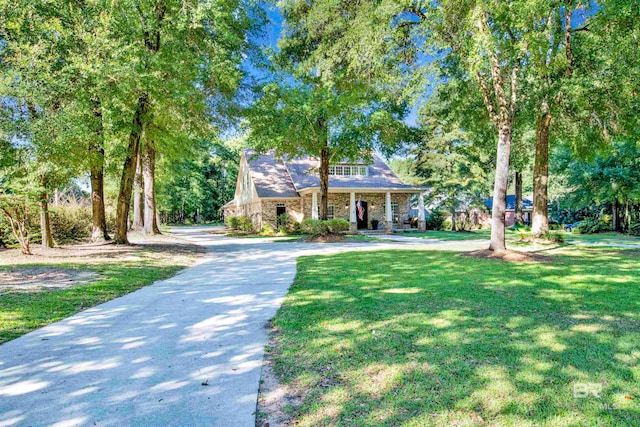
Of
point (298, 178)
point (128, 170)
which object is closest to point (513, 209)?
point (298, 178)

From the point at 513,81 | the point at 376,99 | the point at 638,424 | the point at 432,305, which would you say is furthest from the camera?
the point at 376,99

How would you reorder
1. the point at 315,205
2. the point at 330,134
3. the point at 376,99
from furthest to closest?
the point at 315,205 < the point at 330,134 < the point at 376,99

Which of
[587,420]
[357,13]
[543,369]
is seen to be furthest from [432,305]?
[357,13]

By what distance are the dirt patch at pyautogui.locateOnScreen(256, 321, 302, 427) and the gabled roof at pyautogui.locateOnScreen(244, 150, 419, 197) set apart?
18696mm

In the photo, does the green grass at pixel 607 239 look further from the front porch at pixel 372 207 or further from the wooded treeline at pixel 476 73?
the front porch at pixel 372 207

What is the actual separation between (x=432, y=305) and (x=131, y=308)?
13.0 feet

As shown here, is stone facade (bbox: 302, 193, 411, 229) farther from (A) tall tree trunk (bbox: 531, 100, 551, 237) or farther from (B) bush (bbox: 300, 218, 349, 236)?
(A) tall tree trunk (bbox: 531, 100, 551, 237)

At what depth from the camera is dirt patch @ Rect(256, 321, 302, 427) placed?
7.21 feet

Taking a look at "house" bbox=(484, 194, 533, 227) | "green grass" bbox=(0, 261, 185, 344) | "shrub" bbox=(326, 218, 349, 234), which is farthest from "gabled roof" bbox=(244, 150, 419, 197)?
"house" bbox=(484, 194, 533, 227)

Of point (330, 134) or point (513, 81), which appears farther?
point (330, 134)

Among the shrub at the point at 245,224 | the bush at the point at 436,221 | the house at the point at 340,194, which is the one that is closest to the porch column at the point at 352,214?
the house at the point at 340,194

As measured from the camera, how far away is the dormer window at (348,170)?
24.4 meters

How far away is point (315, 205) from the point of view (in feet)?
71.1

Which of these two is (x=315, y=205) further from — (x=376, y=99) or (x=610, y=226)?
(x=610, y=226)
